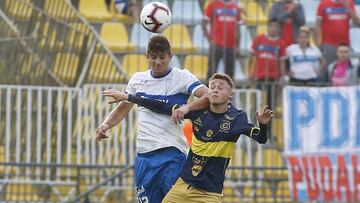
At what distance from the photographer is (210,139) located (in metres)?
11.1

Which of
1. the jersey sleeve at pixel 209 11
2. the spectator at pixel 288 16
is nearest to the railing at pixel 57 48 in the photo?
the jersey sleeve at pixel 209 11

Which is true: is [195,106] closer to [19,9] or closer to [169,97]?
[169,97]

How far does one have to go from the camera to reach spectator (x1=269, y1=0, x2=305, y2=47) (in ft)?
58.9

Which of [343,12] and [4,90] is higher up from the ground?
[343,12]

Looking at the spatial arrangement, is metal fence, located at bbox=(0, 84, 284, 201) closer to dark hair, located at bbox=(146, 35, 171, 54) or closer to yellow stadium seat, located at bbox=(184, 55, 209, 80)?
yellow stadium seat, located at bbox=(184, 55, 209, 80)

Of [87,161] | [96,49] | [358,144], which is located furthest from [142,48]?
[358,144]

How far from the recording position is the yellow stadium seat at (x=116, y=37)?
59.3 ft

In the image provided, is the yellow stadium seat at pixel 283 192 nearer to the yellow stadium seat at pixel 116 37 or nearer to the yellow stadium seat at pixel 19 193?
the yellow stadium seat at pixel 116 37

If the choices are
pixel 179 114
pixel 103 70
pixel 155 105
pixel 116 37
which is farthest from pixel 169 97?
pixel 116 37

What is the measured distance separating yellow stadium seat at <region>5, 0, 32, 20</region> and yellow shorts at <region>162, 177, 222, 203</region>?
737cm

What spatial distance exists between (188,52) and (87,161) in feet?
6.68

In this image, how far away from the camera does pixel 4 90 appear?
56.7 feet

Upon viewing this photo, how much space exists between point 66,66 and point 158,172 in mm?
6608

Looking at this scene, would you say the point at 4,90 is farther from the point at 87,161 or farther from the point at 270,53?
the point at 270,53
